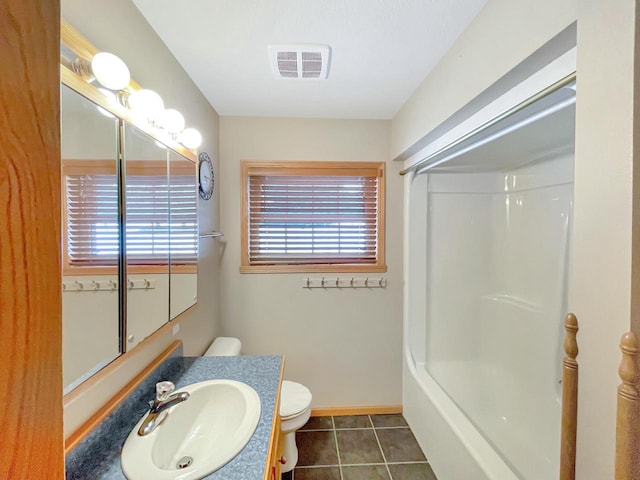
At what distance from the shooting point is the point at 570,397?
0.73 m

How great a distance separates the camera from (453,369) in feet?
7.48

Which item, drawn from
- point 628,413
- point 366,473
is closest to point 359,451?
point 366,473

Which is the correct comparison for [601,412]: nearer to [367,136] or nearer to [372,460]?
[372,460]

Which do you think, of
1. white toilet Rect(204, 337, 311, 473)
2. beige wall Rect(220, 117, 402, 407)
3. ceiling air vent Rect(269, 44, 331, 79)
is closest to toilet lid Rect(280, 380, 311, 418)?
white toilet Rect(204, 337, 311, 473)

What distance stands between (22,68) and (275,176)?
6.36 ft

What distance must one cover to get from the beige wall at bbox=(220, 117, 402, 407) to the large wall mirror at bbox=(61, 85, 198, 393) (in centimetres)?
92

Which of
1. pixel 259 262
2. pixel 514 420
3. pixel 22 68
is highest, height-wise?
pixel 22 68

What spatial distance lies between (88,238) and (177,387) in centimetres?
78

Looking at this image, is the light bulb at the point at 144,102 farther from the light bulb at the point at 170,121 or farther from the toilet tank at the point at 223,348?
the toilet tank at the point at 223,348

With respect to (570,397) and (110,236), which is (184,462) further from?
(570,397)

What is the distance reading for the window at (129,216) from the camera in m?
0.81

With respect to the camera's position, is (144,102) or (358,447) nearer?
(144,102)

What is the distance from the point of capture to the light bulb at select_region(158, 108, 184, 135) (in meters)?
→ 1.14

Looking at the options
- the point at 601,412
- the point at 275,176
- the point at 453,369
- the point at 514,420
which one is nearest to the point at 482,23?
the point at 601,412
